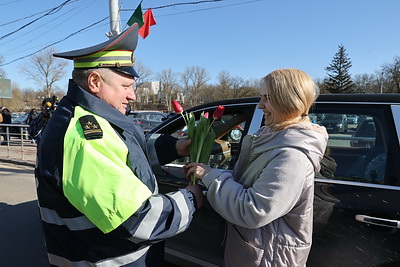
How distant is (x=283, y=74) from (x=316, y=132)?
0.29m

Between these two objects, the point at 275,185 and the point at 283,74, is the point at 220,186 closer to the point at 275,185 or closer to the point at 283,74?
the point at 275,185

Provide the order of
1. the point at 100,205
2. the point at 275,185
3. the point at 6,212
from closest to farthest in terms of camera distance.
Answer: the point at 100,205
the point at 275,185
the point at 6,212

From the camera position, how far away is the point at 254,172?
1257mm

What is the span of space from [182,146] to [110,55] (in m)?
0.75

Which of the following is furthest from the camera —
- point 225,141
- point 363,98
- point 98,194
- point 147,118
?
point 147,118

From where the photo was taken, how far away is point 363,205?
62.5 inches

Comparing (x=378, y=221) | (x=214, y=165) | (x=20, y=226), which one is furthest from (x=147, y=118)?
(x=378, y=221)

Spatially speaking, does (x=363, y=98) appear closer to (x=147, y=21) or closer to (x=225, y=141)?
(x=225, y=141)

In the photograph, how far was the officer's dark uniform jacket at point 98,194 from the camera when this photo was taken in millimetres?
978

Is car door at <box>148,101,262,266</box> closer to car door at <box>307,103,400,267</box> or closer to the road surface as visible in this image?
car door at <box>307,103,400,267</box>

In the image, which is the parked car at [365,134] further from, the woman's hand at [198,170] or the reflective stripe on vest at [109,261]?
the reflective stripe on vest at [109,261]

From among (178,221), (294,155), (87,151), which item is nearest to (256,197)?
(294,155)

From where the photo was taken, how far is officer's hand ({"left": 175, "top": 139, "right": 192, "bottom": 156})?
1785mm

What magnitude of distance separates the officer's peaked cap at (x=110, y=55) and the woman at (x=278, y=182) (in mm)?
639
